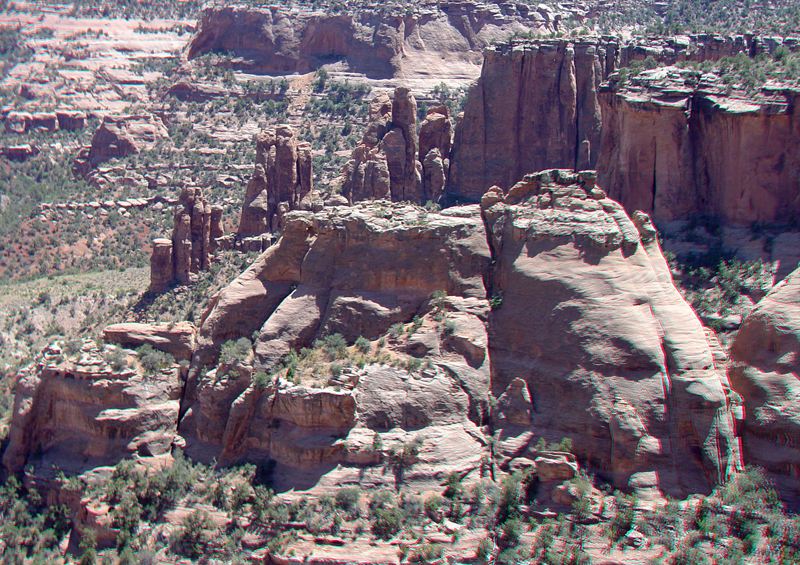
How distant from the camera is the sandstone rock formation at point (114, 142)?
9612 cm

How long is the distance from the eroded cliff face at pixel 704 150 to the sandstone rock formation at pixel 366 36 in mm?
70120

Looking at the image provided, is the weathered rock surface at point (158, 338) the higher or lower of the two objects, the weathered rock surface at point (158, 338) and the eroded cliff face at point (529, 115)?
the lower

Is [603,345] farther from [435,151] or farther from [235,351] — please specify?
[435,151]

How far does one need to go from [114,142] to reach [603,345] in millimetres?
79793

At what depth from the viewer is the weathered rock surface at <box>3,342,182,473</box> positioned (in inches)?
1272

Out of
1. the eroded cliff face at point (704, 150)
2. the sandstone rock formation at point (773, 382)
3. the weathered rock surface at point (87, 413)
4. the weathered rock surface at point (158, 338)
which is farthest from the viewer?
the eroded cliff face at point (704, 150)

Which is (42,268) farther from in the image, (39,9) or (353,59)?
(39,9)

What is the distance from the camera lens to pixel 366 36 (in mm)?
115000

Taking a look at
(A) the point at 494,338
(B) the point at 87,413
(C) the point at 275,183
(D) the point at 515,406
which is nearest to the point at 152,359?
(B) the point at 87,413

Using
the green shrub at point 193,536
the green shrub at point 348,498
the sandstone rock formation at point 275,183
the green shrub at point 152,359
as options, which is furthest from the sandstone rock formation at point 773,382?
the sandstone rock formation at point 275,183

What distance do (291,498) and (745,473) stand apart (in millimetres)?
14261

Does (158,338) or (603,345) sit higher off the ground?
(603,345)

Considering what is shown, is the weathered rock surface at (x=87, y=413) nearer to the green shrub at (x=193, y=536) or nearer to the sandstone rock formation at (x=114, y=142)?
the green shrub at (x=193, y=536)

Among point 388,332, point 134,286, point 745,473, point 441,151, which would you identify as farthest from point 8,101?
point 745,473
